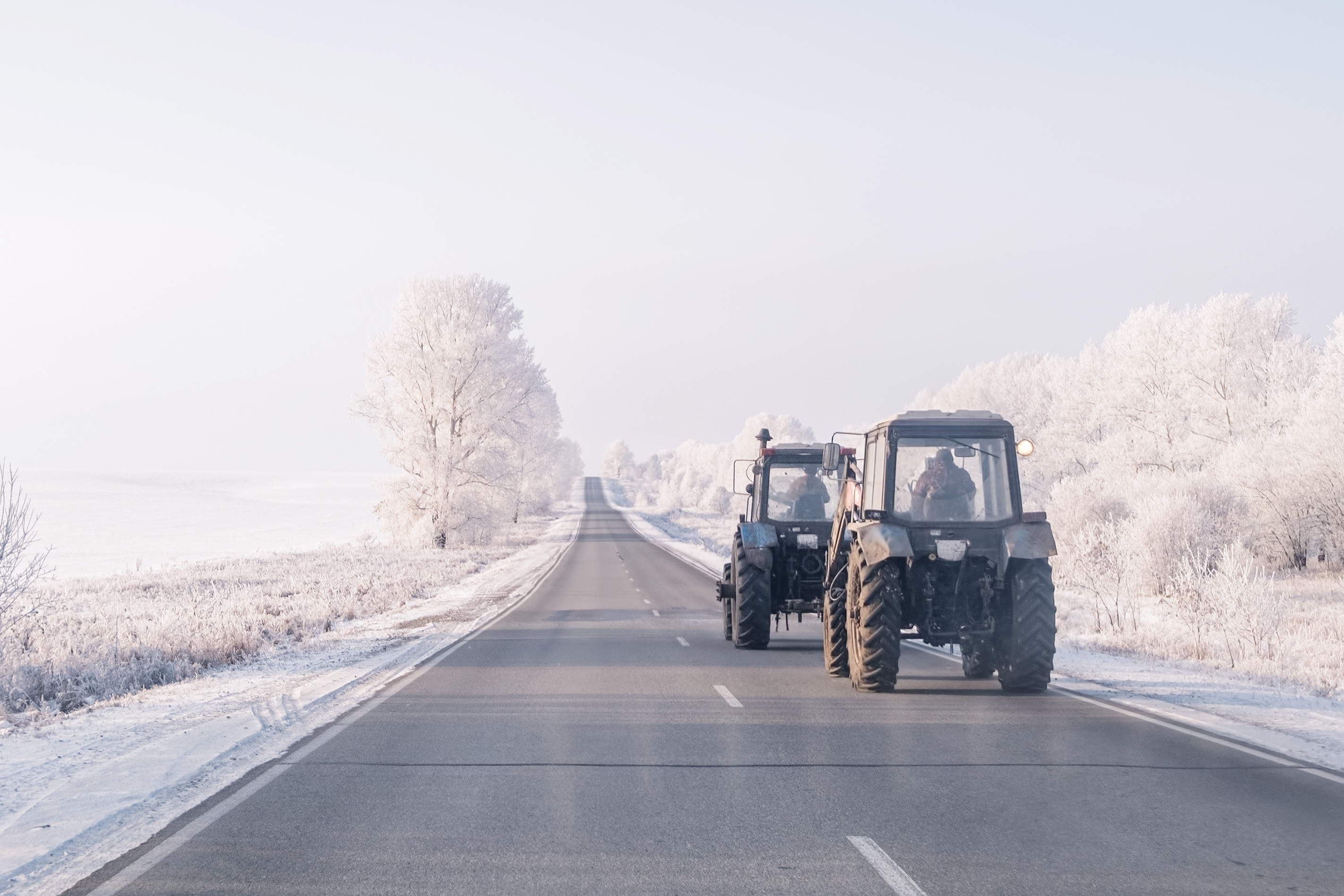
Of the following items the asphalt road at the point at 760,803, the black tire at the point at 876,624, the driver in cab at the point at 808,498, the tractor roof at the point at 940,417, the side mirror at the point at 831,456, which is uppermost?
the tractor roof at the point at 940,417

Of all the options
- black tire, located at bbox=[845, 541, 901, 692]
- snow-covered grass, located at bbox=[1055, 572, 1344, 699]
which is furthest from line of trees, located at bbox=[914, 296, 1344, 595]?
black tire, located at bbox=[845, 541, 901, 692]

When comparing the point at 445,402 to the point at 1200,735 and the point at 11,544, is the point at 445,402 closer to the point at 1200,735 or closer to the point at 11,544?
the point at 11,544

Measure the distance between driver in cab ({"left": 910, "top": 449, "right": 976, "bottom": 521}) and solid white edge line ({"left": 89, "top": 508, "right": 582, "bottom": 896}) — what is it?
20.4 ft

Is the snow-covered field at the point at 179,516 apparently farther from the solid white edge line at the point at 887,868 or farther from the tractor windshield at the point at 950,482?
the solid white edge line at the point at 887,868

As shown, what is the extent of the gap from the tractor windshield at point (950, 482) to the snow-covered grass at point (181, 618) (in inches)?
355

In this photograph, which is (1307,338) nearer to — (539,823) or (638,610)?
(638,610)

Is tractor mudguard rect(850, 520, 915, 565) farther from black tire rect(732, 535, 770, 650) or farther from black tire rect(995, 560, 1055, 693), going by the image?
black tire rect(732, 535, 770, 650)

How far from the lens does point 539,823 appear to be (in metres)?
6.56

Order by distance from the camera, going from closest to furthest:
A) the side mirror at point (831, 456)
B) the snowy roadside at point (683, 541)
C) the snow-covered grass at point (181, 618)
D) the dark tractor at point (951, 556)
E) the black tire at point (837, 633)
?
the dark tractor at point (951, 556) → the snow-covered grass at point (181, 618) → the side mirror at point (831, 456) → the black tire at point (837, 633) → the snowy roadside at point (683, 541)

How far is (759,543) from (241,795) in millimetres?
9943

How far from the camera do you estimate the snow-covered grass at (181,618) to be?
12.9 meters

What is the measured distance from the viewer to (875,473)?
1275 centimetres

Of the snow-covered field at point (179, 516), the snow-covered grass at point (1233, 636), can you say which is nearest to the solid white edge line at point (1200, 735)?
the snow-covered grass at point (1233, 636)

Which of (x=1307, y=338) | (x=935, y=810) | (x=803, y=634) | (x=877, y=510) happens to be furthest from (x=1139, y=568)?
(x=1307, y=338)
